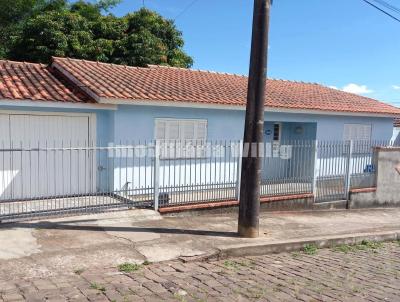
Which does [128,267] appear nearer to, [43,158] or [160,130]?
[43,158]

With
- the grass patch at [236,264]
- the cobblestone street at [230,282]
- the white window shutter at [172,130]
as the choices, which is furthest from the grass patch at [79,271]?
the white window shutter at [172,130]

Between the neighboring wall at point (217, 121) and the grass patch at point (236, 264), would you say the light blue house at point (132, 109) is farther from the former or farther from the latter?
the grass patch at point (236, 264)

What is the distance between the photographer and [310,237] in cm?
777

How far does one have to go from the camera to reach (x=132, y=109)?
33.6ft

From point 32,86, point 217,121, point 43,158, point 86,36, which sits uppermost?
point 86,36

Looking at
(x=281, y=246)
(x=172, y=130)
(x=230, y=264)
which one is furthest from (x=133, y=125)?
(x=230, y=264)

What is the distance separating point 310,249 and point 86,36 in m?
13.2

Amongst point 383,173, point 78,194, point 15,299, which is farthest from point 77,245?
point 383,173

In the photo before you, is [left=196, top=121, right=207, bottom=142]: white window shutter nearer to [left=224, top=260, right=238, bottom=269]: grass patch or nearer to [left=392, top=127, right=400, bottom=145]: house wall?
[left=224, top=260, right=238, bottom=269]: grass patch

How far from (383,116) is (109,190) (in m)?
10.7

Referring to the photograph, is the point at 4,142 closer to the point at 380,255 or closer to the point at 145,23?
the point at 380,255

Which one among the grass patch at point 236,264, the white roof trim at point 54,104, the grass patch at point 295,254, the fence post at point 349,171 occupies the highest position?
the white roof trim at point 54,104

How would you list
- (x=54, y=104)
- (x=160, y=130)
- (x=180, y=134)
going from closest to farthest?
(x=54, y=104), (x=160, y=130), (x=180, y=134)

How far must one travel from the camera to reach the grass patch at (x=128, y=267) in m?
5.59
